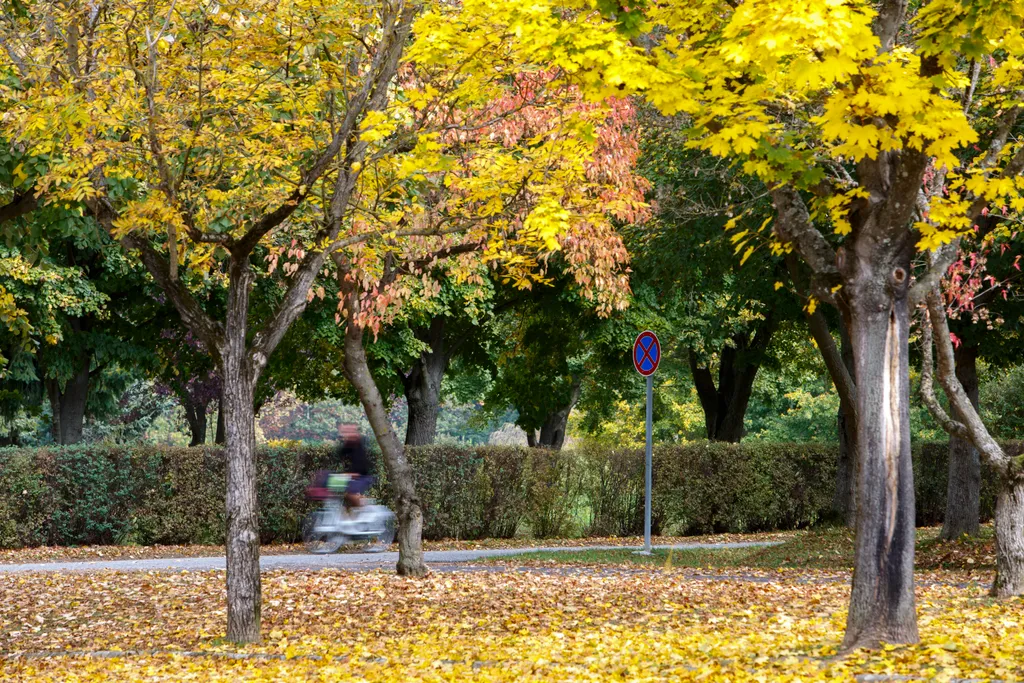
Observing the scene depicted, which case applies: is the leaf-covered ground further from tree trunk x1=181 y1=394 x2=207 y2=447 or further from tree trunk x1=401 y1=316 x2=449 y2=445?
tree trunk x1=181 y1=394 x2=207 y2=447

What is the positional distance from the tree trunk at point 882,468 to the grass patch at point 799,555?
7.53m

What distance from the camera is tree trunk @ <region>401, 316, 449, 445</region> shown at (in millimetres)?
26422

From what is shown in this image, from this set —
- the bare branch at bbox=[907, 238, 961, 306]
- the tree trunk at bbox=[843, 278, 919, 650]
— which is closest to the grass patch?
the bare branch at bbox=[907, 238, 961, 306]

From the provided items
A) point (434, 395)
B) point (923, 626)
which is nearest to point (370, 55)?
point (923, 626)

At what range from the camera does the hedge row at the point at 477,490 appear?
1884 cm

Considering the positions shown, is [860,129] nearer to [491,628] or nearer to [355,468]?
[491,628]

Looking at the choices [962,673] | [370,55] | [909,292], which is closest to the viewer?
[962,673]

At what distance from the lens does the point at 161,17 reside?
10.0 meters

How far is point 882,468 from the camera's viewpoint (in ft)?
A: 24.7

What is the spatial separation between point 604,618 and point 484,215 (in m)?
4.03

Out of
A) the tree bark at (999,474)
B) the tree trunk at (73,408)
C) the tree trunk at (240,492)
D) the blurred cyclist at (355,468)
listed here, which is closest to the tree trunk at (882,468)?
the tree bark at (999,474)

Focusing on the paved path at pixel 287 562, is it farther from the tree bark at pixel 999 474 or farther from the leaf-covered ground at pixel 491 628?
the tree bark at pixel 999 474

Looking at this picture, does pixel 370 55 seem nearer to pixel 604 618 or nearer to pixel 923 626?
pixel 604 618

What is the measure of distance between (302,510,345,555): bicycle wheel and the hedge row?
170cm
